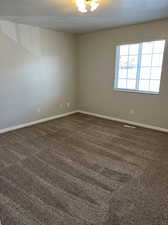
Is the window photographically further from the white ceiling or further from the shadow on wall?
the shadow on wall

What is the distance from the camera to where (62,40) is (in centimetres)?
448

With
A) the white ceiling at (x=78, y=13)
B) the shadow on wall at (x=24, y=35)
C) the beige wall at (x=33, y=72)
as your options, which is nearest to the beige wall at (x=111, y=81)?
the white ceiling at (x=78, y=13)

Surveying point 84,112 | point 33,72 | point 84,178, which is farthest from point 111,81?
point 84,178

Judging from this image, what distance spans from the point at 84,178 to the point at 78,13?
9.37ft

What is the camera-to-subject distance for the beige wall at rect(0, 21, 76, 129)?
351cm

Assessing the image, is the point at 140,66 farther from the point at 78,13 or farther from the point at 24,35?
the point at 24,35

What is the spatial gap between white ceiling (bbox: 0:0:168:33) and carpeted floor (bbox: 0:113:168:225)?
95.9 inches

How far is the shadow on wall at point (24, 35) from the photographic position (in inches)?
132

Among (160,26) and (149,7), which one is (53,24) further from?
(160,26)

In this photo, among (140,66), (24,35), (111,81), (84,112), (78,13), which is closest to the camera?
(78,13)

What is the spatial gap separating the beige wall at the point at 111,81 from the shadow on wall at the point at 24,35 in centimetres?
147

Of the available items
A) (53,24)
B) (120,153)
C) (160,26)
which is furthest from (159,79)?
(53,24)

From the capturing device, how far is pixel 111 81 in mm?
4363

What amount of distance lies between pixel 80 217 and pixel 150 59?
356 centimetres
